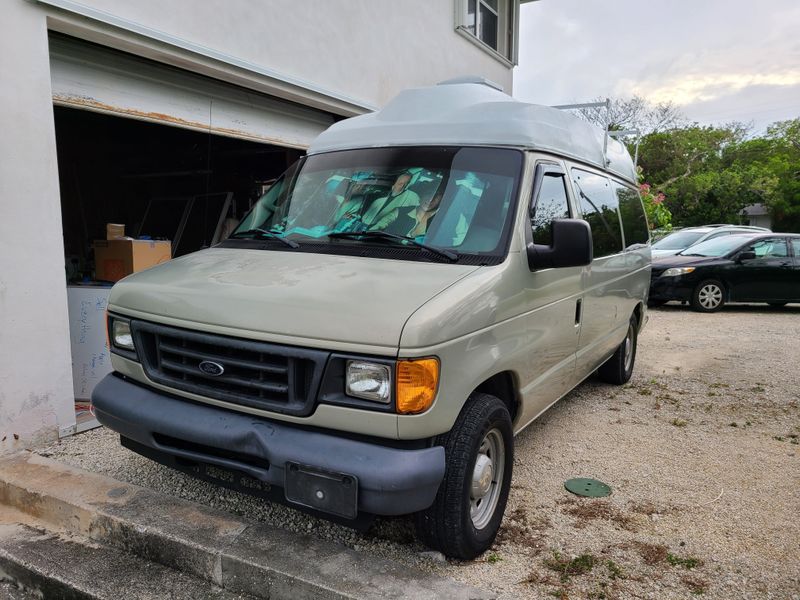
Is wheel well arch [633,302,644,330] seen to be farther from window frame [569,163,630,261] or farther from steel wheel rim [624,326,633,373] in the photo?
window frame [569,163,630,261]

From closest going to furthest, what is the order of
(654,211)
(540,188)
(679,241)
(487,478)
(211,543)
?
(211,543)
(487,478)
(540,188)
(679,241)
(654,211)

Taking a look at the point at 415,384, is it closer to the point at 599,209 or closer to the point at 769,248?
the point at 599,209

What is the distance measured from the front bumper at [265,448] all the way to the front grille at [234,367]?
0.10 m

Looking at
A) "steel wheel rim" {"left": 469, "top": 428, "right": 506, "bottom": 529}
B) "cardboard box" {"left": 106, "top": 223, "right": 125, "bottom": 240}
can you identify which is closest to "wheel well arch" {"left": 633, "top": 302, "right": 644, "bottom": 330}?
"steel wheel rim" {"left": 469, "top": 428, "right": 506, "bottom": 529}

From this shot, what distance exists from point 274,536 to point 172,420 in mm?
767

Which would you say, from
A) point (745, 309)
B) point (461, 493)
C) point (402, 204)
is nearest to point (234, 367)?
point (461, 493)

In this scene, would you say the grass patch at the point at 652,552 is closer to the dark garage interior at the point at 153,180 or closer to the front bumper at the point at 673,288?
the dark garage interior at the point at 153,180

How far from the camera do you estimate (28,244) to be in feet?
12.9

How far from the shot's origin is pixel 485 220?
3.19m

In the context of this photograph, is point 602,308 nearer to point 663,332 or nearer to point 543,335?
point 543,335

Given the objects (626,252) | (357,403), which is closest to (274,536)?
(357,403)

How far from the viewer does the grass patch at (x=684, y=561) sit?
288 centimetres

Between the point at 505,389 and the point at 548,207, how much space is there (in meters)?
1.19

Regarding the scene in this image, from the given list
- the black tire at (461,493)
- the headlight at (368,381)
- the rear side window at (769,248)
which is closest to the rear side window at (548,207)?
the black tire at (461,493)
